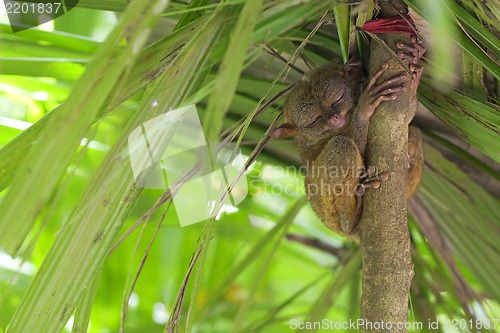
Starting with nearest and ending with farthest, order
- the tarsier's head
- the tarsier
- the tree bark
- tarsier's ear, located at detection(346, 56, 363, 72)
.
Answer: the tree bark, the tarsier, tarsier's ear, located at detection(346, 56, 363, 72), the tarsier's head

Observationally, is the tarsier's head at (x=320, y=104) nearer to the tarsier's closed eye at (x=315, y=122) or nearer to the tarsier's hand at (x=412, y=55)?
the tarsier's closed eye at (x=315, y=122)

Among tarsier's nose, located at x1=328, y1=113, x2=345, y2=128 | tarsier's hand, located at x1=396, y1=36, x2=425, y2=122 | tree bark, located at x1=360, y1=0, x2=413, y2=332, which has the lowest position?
tree bark, located at x1=360, y1=0, x2=413, y2=332

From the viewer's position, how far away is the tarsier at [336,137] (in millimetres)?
1698

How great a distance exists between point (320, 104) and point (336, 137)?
0.75 ft

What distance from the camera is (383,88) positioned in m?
1.39

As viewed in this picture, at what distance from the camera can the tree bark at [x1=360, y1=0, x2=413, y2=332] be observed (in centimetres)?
129

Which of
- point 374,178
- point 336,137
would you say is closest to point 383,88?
point 374,178

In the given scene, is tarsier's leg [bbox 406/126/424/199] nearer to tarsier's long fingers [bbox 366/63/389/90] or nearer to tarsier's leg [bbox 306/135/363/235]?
tarsier's leg [bbox 306/135/363/235]

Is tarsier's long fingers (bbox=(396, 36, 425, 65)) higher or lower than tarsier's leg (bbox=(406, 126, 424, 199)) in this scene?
lower

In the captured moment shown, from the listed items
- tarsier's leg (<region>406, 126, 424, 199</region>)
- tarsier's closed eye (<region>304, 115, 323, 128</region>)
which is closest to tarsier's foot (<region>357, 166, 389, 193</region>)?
tarsier's leg (<region>406, 126, 424, 199</region>)

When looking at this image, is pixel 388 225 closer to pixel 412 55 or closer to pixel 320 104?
pixel 412 55

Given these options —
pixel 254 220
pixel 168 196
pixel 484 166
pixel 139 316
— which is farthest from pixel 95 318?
pixel 484 166

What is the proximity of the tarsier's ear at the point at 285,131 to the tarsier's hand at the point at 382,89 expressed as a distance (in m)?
0.40

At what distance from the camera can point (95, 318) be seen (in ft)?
8.46
